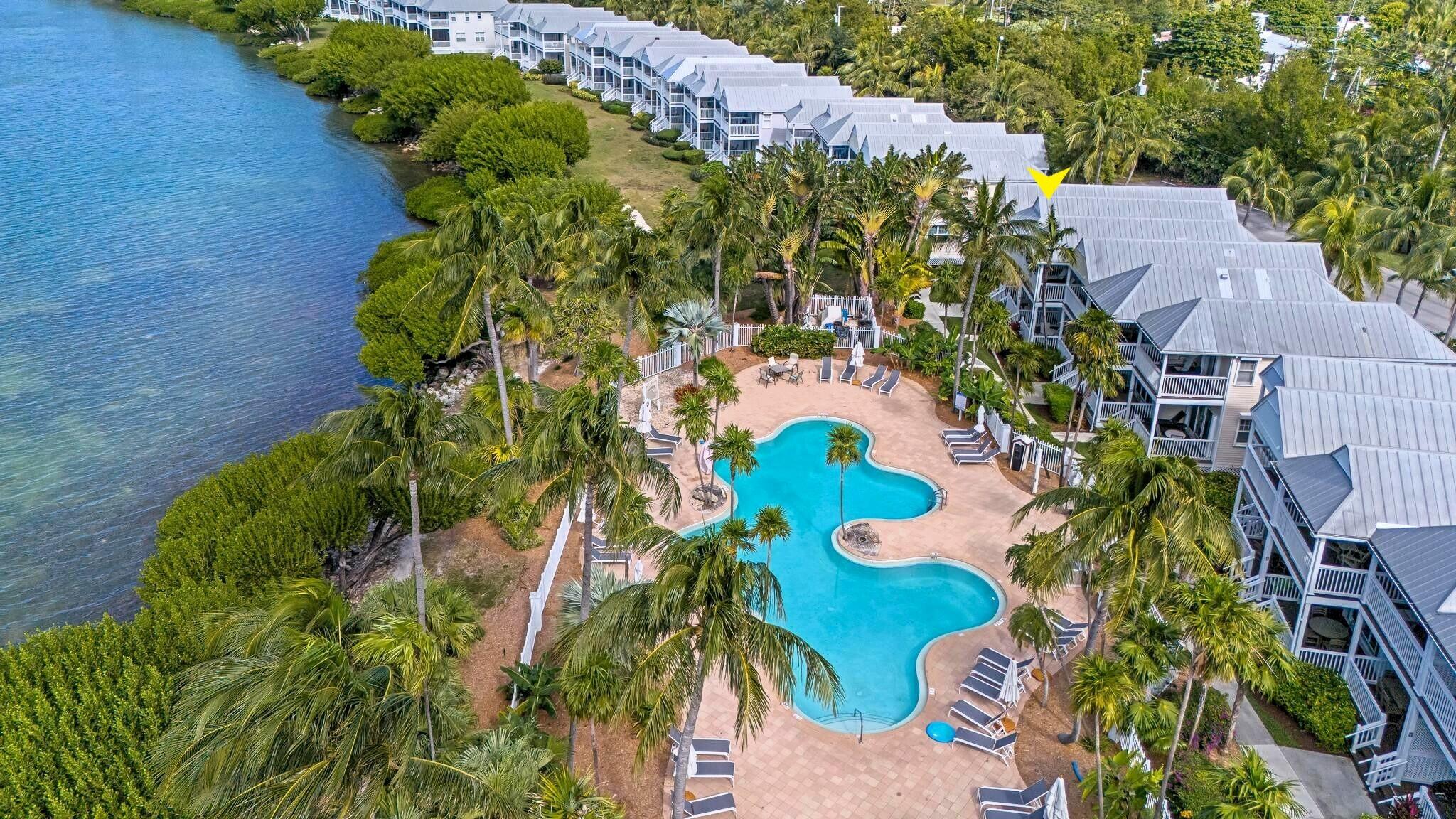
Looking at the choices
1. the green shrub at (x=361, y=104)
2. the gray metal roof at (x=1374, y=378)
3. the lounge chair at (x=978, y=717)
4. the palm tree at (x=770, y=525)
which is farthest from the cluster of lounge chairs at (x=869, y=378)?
the green shrub at (x=361, y=104)

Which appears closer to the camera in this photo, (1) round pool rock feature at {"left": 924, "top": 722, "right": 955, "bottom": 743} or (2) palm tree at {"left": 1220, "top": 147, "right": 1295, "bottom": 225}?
(1) round pool rock feature at {"left": 924, "top": 722, "right": 955, "bottom": 743}

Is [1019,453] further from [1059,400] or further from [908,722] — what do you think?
[908,722]

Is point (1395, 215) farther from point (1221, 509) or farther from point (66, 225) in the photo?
point (66, 225)

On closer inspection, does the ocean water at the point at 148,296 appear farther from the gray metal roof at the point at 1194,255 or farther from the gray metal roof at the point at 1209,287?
the gray metal roof at the point at 1209,287

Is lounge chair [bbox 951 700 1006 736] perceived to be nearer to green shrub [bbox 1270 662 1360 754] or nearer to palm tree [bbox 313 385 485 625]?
green shrub [bbox 1270 662 1360 754]

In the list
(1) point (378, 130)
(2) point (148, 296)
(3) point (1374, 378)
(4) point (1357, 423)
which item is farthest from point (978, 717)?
(1) point (378, 130)

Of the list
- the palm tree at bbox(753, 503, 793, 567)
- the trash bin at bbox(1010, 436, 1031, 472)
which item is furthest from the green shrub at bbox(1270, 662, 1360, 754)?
the palm tree at bbox(753, 503, 793, 567)
